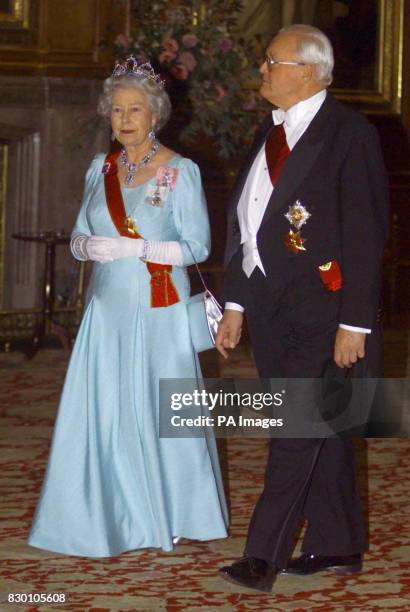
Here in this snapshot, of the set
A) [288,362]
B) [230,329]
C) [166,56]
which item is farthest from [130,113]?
[166,56]

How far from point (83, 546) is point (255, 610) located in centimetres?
81

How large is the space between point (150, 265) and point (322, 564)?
3.84ft

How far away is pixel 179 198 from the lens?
4.51m

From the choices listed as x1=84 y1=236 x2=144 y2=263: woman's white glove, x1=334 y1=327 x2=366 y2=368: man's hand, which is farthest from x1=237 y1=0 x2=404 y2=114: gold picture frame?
x1=334 y1=327 x2=366 y2=368: man's hand

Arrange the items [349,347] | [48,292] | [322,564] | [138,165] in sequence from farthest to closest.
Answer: [48,292] → [138,165] → [322,564] → [349,347]

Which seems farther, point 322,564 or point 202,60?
point 202,60

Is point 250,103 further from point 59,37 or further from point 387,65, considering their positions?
point 387,65

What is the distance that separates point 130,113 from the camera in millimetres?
4461

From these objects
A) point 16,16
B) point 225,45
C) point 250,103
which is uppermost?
point 16,16

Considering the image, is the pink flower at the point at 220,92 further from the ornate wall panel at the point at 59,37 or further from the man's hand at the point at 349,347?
the man's hand at the point at 349,347

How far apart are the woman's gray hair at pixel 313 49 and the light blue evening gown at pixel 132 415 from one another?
0.78m

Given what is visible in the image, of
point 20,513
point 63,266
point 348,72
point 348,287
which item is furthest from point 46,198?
point 348,287

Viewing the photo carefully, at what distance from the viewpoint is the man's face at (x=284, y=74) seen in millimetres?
3865

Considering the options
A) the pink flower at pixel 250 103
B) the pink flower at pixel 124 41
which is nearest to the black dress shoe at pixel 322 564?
the pink flower at pixel 250 103
